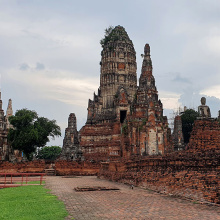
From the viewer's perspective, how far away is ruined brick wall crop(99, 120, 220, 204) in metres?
10.1

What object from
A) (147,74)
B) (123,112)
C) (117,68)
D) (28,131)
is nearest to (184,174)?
(147,74)

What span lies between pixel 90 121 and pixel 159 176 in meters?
36.1

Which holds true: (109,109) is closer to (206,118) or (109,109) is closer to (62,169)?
(62,169)

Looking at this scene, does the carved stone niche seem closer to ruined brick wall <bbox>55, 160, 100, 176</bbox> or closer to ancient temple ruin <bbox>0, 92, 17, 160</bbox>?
ruined brick wall <bbox>55, 160, 100, 176</bbox>

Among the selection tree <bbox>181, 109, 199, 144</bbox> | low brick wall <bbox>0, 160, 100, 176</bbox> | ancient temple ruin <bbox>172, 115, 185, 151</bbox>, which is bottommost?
low brick wall <bbox>0, 160, 100, 176</bbox>

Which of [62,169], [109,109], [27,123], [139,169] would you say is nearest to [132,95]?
[109,109]

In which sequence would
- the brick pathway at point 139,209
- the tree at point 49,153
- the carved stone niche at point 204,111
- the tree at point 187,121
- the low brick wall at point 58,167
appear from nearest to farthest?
the brick pathway at point 139,209 < the carved stone niche at point 204,111 < the low brick wall at point 58,167 < the tree at point 187,121 < the tree at point 49,153

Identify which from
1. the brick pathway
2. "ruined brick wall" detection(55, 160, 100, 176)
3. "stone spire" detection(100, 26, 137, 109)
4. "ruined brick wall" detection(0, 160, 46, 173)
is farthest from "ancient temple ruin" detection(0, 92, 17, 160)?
the brick pathway

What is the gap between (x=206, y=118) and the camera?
12.9 metres

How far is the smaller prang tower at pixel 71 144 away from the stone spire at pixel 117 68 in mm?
10919

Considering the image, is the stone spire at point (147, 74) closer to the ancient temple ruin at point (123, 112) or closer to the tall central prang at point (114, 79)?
the ancient temple ruin at point (123, 112)

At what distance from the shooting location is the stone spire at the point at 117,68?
51500 millimetres

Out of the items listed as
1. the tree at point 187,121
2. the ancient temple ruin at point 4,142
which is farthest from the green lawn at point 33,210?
the tree at point 187,121

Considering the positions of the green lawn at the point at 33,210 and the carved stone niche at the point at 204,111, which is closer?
the green lawn at the point at 33,210
